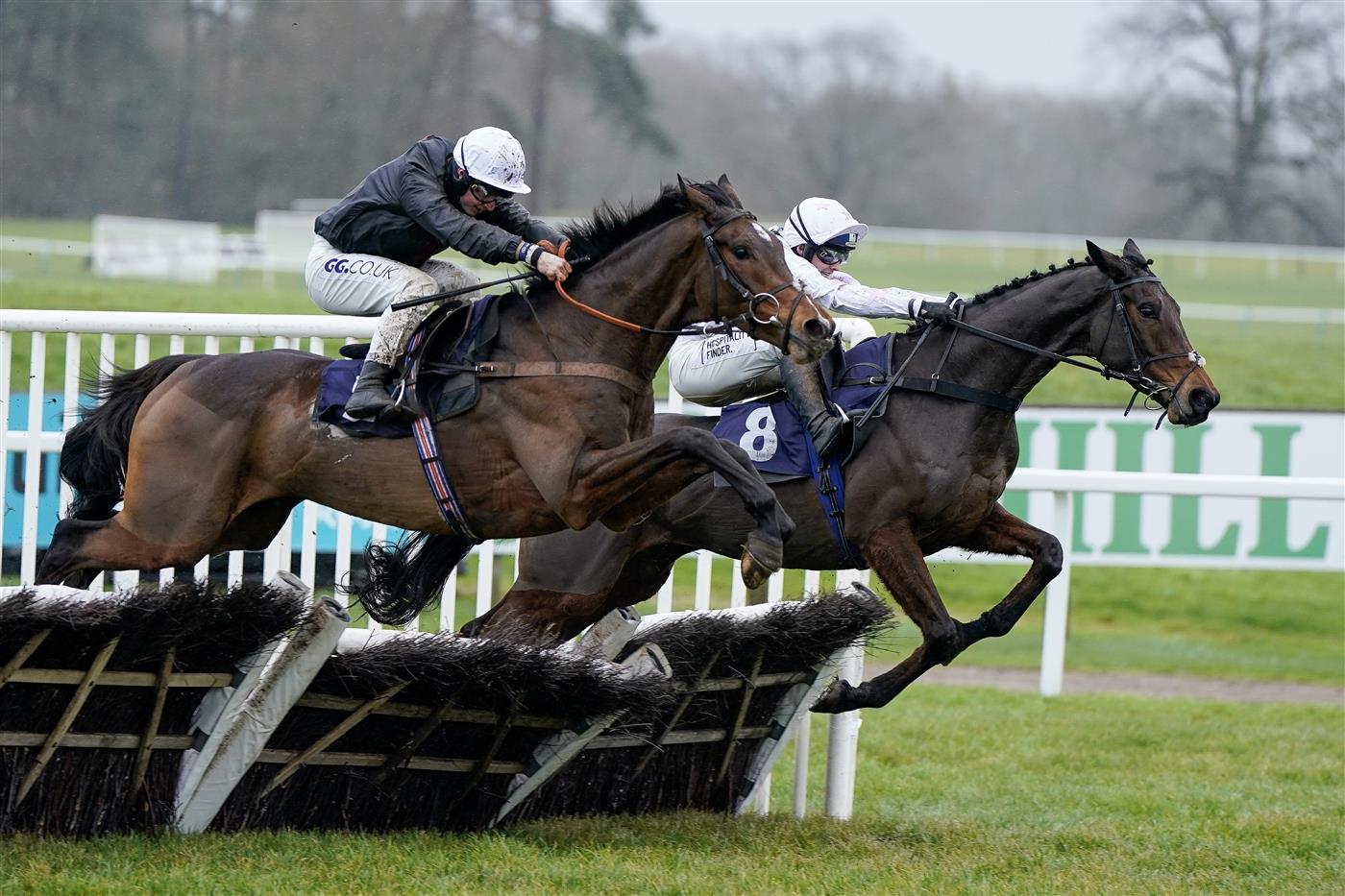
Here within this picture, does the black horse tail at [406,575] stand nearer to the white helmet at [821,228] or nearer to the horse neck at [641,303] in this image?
the horse neck at [641,303]

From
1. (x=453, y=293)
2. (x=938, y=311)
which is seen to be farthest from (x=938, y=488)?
(x=453, y=293)

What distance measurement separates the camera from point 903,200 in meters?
29.9

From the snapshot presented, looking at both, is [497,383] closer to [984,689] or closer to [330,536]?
[330,536]

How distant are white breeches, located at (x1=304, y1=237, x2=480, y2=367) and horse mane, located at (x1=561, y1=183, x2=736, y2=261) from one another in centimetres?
46

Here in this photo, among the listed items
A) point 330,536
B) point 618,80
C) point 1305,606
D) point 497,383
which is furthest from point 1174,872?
point 618,80

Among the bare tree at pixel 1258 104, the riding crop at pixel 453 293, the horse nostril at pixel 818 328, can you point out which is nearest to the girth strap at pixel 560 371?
the riding crop at pixel 453 293

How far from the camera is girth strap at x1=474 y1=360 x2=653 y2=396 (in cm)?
492

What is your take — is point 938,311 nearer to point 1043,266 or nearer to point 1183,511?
point 1183,511

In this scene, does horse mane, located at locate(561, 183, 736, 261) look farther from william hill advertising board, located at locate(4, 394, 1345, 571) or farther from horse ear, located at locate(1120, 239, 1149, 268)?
william hill advertising board, located at locate(4, 394, 1345, 571)

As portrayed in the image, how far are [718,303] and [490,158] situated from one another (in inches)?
33.1

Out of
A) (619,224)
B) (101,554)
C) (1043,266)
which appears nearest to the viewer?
(619,224)

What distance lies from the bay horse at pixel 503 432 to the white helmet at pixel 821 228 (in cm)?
97

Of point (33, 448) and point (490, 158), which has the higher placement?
point (490, 158)

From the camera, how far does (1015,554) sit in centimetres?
572
